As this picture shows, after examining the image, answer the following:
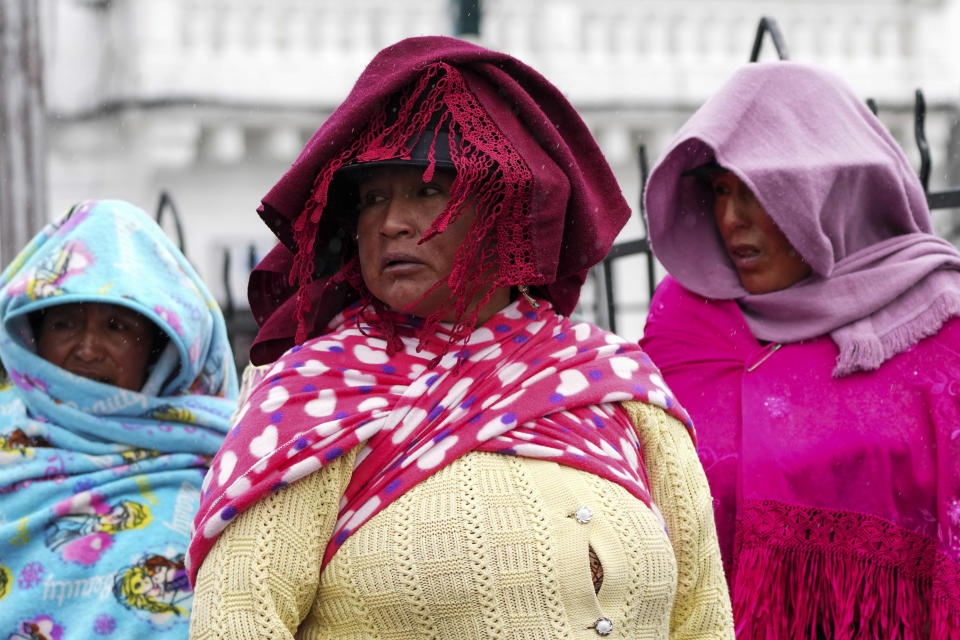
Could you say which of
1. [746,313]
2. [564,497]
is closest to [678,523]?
[564,497]

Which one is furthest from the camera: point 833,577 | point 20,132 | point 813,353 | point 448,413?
point 20,132

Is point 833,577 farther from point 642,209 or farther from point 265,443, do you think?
point 265,443

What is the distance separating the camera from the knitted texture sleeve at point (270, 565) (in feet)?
6.85

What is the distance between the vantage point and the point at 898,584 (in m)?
2.96

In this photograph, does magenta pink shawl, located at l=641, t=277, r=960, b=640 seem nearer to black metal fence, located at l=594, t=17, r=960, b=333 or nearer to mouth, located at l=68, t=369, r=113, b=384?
black metal fence, located at l=594, t=17, r=960, b=333

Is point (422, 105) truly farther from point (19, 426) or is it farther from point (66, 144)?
point (66, 144)

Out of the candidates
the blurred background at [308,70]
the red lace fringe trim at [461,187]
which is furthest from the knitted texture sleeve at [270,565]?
the blurred background at [308,70]

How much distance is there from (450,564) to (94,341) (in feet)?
5.15

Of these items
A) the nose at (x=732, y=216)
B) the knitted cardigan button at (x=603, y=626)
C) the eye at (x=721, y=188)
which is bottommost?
the knitted cardigan button at (x=603, y=626)

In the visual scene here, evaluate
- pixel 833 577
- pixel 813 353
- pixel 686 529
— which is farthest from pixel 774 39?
pixel 686 529

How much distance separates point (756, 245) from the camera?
3.38m

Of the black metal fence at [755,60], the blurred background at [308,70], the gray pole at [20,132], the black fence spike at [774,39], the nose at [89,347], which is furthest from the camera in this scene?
the blurred background at [308,70]

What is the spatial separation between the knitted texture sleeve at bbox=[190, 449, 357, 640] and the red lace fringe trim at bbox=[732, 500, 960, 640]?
1.31 meters

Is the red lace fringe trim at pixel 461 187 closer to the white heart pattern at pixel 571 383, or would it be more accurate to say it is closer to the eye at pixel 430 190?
the eye at pixel 430 190
